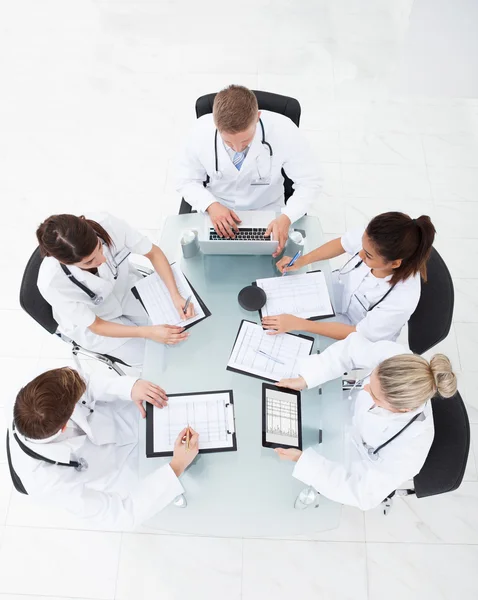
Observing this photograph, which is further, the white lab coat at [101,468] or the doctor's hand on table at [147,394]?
the doctor's hand on table at [147,394]

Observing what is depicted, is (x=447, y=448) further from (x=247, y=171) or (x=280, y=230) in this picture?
(x=247, y=171)

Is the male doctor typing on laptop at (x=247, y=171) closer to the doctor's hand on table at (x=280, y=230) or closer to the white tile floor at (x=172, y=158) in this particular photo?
the doctor's hand on table at (x=280, y=230)

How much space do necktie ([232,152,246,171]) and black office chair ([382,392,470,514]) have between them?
1.26 meters

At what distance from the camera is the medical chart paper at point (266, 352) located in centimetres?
174

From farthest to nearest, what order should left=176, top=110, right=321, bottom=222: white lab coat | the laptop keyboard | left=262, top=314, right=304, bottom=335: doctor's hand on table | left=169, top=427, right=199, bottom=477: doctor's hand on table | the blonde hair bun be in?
left=176, top=110, right=321, bottom=222: white lab coat, the laptop keyboard, left=262, top=314, right=304, bottom=335: doctor's hand on table, left=169, top=427, right=199, bottom=477: doctor's hand on table, the blonde hair bun

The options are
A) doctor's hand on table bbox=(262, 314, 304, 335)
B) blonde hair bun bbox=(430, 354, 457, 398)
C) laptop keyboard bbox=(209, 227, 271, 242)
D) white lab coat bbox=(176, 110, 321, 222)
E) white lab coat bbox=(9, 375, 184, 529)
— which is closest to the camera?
blonde hair bun bbox=(430, 354, 457, 398)

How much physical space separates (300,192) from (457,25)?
1.75m

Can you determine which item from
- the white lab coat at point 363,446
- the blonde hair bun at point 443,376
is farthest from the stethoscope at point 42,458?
the blonde hair bun at point 443,376

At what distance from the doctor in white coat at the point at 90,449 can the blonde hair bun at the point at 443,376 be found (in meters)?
0.81

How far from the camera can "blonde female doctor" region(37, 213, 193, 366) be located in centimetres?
158

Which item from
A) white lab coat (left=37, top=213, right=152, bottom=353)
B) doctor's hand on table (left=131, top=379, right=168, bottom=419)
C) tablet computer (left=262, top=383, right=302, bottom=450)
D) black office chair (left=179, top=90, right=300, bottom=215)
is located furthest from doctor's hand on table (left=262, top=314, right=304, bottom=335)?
black office chair (left=179, top=90, right=300, bottom=215)

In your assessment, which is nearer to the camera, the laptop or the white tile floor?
the laptop

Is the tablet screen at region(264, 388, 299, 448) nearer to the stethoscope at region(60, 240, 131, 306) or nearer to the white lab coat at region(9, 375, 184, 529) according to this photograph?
the white lab coat at region(9, 375, 184, 529)

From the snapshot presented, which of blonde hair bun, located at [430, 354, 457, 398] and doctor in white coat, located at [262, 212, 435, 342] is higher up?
doctor in white coat, located at [262, 212, 435, 342]
